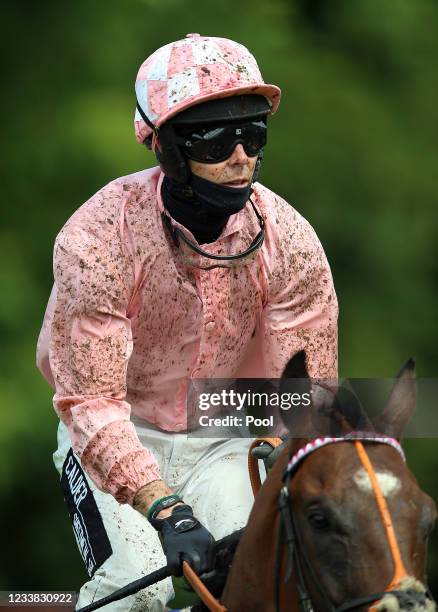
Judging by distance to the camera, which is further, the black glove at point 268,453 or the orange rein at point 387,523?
the black glove at point 268,453

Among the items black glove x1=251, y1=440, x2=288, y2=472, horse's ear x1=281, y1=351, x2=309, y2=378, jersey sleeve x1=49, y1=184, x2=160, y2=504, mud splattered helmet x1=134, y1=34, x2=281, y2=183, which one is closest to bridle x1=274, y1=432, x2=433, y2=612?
horse's ear x1=281, y1=351, x2=309, y2=378

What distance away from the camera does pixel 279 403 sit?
11.1 feet

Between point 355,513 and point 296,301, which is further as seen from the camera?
point 296,301

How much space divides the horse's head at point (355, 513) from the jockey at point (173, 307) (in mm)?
568

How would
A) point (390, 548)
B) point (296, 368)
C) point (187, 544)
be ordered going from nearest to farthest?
point (390, 548)
point (296, 368)
point (187, 544)

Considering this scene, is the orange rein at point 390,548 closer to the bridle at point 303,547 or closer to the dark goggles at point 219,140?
the bridle at point 303,547

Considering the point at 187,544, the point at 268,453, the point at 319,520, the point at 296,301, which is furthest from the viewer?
the point at 296,301

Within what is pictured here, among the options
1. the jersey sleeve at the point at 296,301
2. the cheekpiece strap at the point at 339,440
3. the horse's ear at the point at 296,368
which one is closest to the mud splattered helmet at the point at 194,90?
the jersey sleeve at the point at 296,301

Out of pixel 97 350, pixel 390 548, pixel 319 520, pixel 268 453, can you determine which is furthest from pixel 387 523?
pixel 97 350

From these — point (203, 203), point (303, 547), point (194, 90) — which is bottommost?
point (303, 547)

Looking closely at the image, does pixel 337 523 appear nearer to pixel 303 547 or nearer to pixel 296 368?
pixel 303 547

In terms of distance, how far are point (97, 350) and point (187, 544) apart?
666mm

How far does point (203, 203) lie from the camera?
414 cm

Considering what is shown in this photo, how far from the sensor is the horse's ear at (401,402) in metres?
3.34
